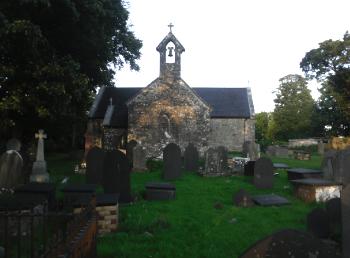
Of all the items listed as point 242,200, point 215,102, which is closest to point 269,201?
point 242,200

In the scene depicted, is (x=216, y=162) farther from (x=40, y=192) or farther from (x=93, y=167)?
(x=40, y=192)

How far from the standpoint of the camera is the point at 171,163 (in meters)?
14.9

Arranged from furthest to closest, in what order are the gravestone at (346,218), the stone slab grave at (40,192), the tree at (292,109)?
the tree at (292,109) → the stone slab grave at (40,192) → the gravestone at (346,218)

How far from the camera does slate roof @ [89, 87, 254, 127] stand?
30859 mm

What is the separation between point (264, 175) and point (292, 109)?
4393 cm

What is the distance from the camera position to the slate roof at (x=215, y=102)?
3086 centimetres

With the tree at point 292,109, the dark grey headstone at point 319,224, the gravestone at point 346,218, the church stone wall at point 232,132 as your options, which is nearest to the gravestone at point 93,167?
the dark grey headstone at point 319,224

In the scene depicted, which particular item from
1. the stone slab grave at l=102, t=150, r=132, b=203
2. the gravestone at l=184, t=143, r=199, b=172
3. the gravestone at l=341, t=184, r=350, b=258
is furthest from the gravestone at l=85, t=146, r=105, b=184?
the gravestone at l=341, t=184, r=350, b=258

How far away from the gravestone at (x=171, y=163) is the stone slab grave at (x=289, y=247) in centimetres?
1175

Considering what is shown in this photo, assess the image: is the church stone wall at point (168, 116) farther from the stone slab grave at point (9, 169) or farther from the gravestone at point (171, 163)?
the stone slab grave at point (9, 169)

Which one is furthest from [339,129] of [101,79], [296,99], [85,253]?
[85,253]

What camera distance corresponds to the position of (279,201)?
1025cm

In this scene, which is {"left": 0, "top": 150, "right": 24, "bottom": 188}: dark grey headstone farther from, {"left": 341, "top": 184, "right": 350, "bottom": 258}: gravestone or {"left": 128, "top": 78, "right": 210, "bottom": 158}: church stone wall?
{"left": 128, "top": 78, "right": 210, "bottom": 158}: church stone wall

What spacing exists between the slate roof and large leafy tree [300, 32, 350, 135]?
7348mm
